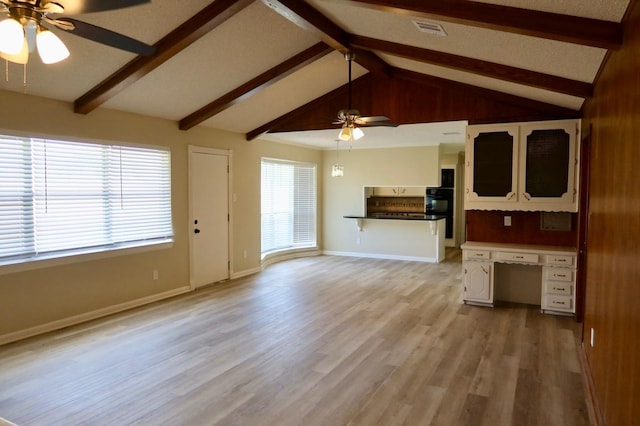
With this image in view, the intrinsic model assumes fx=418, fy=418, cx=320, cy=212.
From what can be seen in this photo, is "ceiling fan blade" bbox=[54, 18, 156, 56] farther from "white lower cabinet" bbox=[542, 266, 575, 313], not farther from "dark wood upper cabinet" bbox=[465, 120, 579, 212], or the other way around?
"white lower cabinet" bbox=[542, 266, 575, 313]

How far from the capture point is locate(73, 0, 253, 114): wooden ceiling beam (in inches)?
132

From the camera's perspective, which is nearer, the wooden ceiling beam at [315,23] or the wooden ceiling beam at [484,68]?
the wooden ceiling beam at [315,23]

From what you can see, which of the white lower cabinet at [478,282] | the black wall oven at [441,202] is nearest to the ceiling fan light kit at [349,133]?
the white lower cabinet at [478,282]

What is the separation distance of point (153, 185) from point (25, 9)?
3.70 m

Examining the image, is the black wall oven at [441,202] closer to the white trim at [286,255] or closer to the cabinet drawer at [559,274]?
the white trim at [286,255]

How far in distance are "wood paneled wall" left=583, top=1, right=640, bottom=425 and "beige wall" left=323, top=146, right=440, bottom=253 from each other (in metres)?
5.01

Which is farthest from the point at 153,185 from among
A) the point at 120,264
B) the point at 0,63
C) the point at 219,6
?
the point at 219,6

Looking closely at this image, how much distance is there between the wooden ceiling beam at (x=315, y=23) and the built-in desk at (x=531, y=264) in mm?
2689

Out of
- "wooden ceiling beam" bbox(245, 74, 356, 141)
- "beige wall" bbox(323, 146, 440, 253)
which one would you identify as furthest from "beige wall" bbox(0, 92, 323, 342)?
"beige wall" bbox(323, 146, 440, 253)

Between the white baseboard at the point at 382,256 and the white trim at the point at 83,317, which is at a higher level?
the white baseboard at the point at 382,256

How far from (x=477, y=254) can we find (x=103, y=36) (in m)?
4.51

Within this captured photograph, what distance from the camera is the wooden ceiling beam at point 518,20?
2.27 meters

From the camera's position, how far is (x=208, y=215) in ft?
20.6

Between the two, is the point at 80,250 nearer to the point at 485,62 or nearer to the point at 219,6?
the point at 219,6
